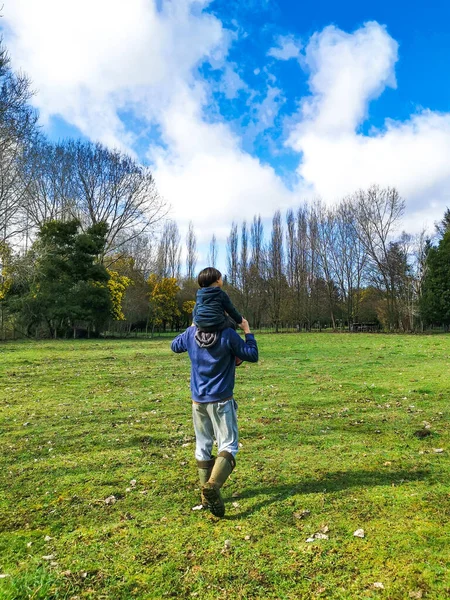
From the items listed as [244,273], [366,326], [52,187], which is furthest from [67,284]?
[366,326]

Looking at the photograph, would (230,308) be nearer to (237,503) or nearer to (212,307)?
(212,307)

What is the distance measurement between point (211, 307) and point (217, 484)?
1.46 meters

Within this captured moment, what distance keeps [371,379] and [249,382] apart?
3077mm

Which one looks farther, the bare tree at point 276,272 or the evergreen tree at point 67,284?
the bare tree at point 276,272

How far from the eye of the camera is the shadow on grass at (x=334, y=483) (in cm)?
367

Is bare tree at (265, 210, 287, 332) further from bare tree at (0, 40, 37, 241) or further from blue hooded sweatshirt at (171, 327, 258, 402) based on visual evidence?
blue hooded sweatshirt at (171, 327, 258, 402)

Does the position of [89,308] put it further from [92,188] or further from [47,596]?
[47,596]

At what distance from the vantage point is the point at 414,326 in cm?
4375

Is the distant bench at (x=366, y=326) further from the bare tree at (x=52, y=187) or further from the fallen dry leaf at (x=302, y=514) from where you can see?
the fallen dry leaf at (x=302, y=514)

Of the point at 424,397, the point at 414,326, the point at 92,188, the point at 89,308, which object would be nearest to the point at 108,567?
the point at 424,397

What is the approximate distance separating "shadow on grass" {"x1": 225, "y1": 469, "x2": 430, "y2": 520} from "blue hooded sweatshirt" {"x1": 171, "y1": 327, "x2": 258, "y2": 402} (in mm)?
1000

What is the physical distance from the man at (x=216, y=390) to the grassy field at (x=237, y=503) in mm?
486

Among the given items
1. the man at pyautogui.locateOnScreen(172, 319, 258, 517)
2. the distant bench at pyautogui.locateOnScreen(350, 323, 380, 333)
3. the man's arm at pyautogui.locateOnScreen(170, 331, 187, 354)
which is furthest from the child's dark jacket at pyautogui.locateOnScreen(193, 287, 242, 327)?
the distant bench at pyautogui.locateOnScreen(350, 323, 380, 333)

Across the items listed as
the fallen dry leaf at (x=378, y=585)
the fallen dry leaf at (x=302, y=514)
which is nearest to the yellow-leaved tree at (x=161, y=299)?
the fallen dry leaf at (x=302, y=514)
